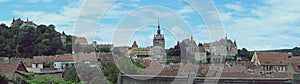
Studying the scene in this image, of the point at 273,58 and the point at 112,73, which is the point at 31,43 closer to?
the point at 273,58

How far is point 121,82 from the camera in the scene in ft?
26.1

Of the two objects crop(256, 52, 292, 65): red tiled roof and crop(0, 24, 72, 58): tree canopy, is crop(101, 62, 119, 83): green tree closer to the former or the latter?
crop(256, 52, 292, 65): red tiled roof

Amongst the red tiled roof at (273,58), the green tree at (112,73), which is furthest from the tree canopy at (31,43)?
the green tree at (112,73)

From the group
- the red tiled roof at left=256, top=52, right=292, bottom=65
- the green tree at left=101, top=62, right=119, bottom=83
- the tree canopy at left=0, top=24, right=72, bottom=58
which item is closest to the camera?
the green tree at left=101, top=62, right=119, bottom=83

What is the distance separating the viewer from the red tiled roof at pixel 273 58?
46.0 metres

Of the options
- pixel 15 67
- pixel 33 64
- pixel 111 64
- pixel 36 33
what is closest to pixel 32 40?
pixel 36 33

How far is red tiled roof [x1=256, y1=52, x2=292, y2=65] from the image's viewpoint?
46031 millimetres

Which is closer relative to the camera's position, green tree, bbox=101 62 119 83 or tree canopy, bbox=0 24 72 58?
green tree, bbox=101 62 119 83

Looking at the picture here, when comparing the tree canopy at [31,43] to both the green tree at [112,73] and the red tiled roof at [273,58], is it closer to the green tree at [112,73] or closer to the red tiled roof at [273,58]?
the red tiled roof at [273,58]

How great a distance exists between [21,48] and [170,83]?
1907 inches

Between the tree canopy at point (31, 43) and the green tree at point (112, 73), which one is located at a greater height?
the tree canopy at point (31, 43)

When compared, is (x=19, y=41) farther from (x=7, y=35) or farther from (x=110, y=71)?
(x=110, y=71)

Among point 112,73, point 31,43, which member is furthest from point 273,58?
point 112,73

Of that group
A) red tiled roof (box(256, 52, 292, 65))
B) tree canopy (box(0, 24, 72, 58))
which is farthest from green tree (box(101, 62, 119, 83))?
tree canopy (box(0, 24, 72, 58))
